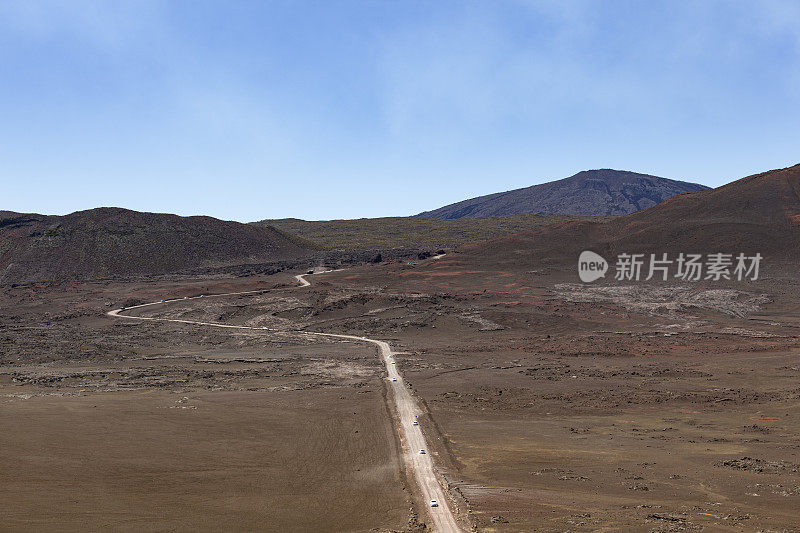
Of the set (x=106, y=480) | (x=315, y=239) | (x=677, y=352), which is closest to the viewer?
(x=106, y=480)

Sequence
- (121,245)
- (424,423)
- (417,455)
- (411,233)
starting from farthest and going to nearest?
(411,233) < (121,245) < (424,423) < (417,455)

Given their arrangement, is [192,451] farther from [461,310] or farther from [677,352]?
[461,310]

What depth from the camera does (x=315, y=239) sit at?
17088cm

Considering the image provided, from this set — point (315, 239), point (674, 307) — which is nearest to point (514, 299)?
point (674, 307)

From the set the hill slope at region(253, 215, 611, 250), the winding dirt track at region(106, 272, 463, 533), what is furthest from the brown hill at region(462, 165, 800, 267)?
the winding dirt track at region(106, 272, 463, 533)

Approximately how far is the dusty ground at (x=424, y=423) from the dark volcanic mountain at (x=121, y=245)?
53.3 m

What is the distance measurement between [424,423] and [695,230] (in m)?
74.8

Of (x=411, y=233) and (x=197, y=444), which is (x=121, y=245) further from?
(x=197, y=444)

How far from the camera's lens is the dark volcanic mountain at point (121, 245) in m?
104

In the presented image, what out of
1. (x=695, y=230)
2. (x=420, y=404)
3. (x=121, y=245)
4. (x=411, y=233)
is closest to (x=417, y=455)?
(x=420, y=404)

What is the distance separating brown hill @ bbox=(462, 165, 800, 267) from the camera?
80.2 metres

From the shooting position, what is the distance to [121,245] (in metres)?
112

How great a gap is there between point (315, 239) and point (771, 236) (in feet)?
384

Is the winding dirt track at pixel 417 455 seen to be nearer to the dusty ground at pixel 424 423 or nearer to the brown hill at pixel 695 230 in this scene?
the dusty ground at pixel 424 423
